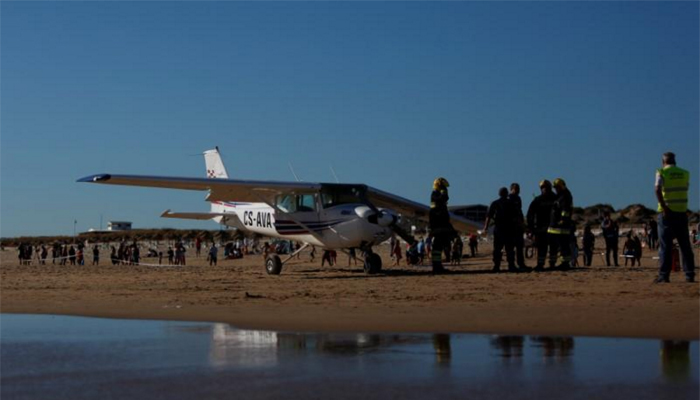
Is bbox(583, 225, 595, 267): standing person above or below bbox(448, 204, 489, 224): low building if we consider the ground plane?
below

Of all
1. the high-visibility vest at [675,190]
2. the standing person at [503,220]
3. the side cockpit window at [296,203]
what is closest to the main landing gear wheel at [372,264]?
the side cockpit window at [296,203]

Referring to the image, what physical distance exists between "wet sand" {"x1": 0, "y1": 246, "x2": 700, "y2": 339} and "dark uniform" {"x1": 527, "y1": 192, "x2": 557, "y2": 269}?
1434 millimetres

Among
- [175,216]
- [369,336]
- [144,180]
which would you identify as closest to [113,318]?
[369,336]

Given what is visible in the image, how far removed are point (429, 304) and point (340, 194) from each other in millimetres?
13001

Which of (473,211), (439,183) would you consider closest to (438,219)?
(439,183)

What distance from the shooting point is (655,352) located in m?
8.01

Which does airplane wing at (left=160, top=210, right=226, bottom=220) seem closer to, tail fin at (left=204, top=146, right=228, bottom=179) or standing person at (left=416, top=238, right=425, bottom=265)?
tail fin at (left=204, top=146, right=228, bottom=179)

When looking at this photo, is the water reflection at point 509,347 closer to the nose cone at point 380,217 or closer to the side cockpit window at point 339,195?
the nose cone at point 380,217

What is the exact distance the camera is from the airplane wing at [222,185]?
2360 centimetres

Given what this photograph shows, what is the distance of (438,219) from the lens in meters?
21.1

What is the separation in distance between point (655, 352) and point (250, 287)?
11735mm

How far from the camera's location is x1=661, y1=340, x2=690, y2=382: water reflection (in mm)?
6875

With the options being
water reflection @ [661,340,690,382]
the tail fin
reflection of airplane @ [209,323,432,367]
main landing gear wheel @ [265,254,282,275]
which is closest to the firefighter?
main landing gear wheel @ [265,254,282,275]

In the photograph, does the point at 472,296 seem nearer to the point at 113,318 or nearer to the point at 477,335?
the point at 477,335
